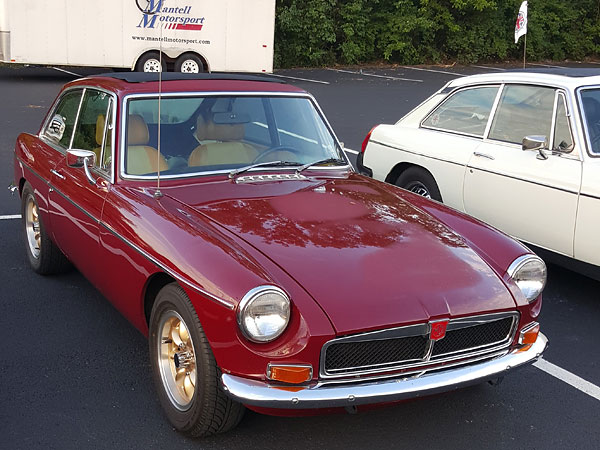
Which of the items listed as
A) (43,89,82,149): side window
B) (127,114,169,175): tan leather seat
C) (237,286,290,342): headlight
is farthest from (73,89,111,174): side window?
(237,286,290,342): headlight

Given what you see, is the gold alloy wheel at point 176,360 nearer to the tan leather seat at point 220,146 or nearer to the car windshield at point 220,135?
the car windshield at point 220,135

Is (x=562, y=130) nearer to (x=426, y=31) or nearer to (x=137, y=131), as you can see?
(x=137, y=131)

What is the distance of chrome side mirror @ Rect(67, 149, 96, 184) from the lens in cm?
438

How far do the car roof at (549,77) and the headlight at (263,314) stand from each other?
353 centimetres

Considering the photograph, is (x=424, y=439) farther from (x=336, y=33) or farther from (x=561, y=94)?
(x=336, y=33)

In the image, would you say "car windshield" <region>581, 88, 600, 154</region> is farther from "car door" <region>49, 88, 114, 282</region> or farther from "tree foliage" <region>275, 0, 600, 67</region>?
"tree foliage" <region>275, 0, 600, 67</region>

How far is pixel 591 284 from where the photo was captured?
594cm

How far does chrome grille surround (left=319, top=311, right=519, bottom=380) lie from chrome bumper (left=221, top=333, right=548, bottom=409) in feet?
0.15

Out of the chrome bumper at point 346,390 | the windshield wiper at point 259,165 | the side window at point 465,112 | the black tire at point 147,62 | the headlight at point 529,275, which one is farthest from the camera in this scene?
the black tire at point 147,62

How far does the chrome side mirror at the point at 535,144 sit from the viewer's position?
5.38 m

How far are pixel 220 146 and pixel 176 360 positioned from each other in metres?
1.48

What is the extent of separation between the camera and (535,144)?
17.7 feet

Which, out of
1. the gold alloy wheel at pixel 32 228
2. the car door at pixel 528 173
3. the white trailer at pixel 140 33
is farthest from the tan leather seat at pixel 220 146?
the white trailer at pixel 140 33

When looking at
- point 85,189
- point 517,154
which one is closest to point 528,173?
point 517,154
